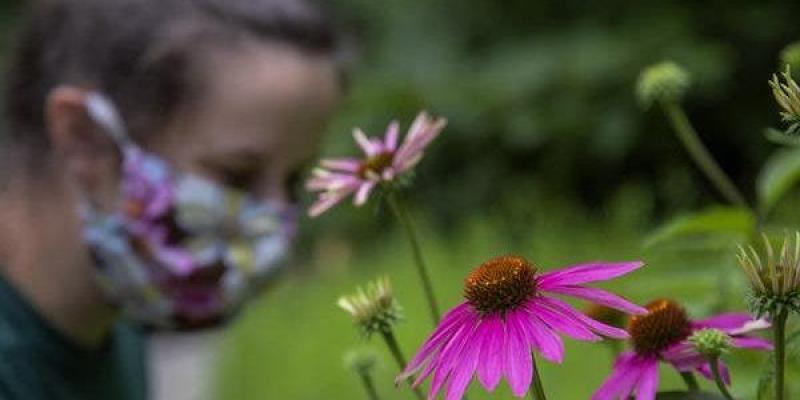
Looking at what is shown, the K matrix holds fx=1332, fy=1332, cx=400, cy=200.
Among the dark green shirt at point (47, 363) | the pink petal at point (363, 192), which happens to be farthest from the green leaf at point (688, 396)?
the dark green shirt at point (47, 363)

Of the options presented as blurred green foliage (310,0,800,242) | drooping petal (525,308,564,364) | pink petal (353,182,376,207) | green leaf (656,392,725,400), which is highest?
blurred green foliage (310,0,800,242)

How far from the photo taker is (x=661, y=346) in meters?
0.32

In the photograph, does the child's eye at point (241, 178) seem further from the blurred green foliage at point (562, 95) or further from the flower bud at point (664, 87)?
the blurred green foliage at point (562, 95)

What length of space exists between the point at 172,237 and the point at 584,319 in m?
0.93

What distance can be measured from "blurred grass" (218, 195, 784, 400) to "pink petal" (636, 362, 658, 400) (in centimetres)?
88

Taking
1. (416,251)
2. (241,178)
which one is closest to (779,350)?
(416,251)

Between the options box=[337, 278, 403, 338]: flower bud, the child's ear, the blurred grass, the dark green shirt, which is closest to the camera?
box=[337, 278, 403, 338]: flower bud

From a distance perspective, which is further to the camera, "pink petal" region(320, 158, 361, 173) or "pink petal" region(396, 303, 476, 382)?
"pink petal" region(320, 158, 361, 173)

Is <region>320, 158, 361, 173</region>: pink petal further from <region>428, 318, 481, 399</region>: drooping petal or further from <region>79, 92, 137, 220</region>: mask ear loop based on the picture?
<region>79, 92, 137, 220</region>: mask ear loop

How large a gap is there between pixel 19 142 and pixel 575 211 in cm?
127

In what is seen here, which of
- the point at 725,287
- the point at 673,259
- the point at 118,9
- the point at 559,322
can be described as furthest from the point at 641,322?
the point at 673,259

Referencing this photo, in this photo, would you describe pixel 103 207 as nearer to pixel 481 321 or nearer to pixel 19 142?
pixel 19 142

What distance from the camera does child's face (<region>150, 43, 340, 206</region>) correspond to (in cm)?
118

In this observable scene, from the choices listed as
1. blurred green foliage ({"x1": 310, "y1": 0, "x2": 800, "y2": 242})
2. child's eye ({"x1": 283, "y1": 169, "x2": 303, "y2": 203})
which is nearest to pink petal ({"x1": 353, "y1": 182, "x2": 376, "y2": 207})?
child's eye ({"x1": 283, "y1": 169, "x2": 303, "y2": 203})
